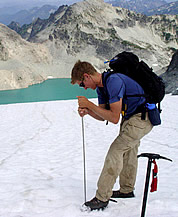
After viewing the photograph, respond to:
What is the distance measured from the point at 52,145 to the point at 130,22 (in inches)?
4407

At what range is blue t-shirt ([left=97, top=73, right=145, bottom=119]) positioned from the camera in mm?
2816

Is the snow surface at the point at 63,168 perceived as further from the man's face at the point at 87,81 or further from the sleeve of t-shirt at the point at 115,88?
the man's face at the point at 87,81

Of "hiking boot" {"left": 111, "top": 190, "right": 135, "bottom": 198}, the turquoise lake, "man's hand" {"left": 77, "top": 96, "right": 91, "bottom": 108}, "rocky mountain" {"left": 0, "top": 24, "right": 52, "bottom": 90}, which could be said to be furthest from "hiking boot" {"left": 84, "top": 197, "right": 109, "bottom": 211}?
"rocky mountain" {"left": 0, "top": 24, "right": 52, "bottom": 90}

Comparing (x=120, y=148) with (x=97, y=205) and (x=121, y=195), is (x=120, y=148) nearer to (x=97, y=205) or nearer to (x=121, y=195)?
(x=97, y=205)

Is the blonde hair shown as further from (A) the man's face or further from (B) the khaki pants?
(B) the khaki pants

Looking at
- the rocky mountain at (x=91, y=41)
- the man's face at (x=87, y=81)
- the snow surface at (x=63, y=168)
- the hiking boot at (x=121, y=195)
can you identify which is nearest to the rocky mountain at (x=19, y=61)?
the rocky mountain at (x=91, y=41)

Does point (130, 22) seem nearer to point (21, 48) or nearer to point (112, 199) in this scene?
point (21, 48)

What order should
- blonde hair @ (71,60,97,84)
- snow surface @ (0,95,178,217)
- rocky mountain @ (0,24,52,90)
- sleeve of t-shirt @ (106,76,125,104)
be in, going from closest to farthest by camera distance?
sleeve of t-shirt @ (106,76,125,104), blonde hair @ (71,60,97,84), snow surface @ (0,95,178,217), rocky mountain @ (0,24,52,90)

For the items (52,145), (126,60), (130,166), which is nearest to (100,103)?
(126,60)

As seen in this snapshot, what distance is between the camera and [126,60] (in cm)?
294

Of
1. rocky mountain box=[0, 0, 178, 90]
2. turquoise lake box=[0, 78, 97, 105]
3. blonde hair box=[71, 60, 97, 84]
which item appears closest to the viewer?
blonde hair box=[71, 60, 97, 84]

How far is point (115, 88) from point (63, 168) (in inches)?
145

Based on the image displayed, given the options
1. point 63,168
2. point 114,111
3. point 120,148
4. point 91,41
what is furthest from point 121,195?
point 91,41

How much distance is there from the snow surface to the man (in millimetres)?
545
